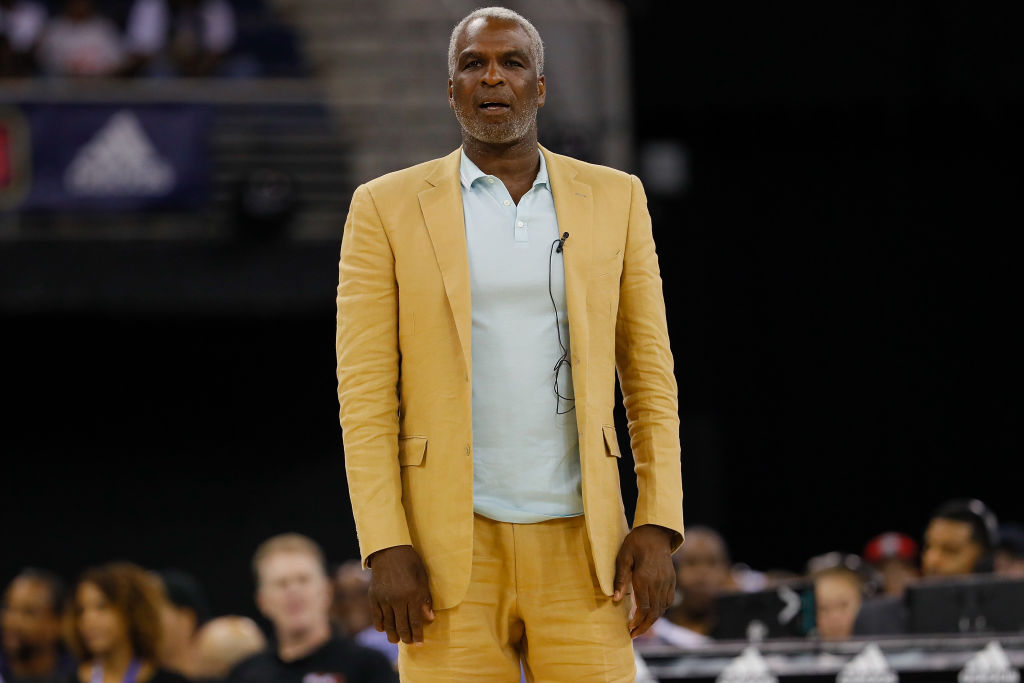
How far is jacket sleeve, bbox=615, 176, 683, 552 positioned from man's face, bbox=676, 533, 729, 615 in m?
4.63

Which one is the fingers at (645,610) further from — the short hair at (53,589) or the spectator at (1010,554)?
the short hair at (53,589)

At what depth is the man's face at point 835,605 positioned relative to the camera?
20.5ft

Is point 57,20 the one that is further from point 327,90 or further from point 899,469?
point 899,469

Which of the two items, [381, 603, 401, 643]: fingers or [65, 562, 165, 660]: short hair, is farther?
[65, 562, 165, 660]: short hair

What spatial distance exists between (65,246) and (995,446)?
7.00 meters

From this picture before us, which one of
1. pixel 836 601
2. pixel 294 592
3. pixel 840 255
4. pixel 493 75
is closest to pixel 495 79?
pixel 493 75

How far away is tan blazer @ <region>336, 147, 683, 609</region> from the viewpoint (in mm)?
2494

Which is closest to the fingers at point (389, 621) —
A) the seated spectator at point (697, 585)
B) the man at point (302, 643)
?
the man at point (302, 643)

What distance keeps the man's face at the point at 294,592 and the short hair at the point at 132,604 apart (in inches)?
29.5

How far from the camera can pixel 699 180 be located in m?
11.8

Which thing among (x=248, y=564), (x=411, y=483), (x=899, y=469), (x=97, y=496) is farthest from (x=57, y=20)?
(x=411, y=483)

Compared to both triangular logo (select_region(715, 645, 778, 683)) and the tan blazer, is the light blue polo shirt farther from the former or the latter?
triangular logo (select_region(715, 645, 778, 683))

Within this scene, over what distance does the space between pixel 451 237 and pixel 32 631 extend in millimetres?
5041

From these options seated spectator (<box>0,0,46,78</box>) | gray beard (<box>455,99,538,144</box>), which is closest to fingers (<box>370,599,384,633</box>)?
gray beard (<box>455,99,538,144</box>)
